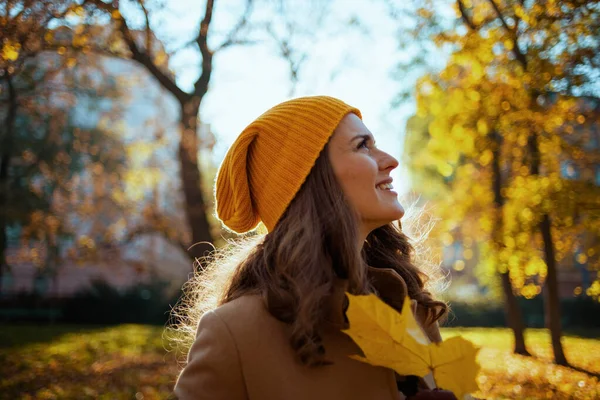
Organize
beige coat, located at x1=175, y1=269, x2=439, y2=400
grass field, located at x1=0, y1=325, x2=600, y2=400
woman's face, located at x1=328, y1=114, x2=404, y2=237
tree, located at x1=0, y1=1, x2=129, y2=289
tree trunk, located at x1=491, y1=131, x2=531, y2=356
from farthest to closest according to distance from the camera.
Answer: tree, located at x1=0, y1=1, x2=129, y2=289
tree trunk, located at x1=491, y1=131, x2=531, y2=356
grass field, located at x1=0, y1=325, x2=600, y2=400
woman's face, located at x1=328, y1=114, x2=404, y2=237
beige coat, located at x1=175, y1=269, x2=439, y2=400

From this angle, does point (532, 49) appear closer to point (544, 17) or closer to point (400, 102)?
point (544, 17)

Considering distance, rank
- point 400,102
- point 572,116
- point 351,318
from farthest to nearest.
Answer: point 400,102 → point 572,116 → point 351,318

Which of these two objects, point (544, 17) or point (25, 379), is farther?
point (25, 379)

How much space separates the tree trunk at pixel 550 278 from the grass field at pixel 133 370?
1.03 feet

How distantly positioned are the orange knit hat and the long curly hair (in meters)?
0.06

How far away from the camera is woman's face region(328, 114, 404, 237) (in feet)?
6.68

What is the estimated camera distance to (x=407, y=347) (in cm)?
147

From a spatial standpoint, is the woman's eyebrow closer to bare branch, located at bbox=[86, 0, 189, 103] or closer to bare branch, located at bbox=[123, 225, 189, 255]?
bare branch, located at bbox=[86, 0, 189, 103]

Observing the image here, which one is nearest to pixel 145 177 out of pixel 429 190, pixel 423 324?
pixel 429 190

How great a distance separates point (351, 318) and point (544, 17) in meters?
6.22

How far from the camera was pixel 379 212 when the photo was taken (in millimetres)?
2029

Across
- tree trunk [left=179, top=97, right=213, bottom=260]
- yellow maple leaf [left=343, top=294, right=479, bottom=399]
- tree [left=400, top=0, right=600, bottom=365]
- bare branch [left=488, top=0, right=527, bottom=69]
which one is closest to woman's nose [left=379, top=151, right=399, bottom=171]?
yellow maple leaf [left=343, top=294, right=479, bottom=399]

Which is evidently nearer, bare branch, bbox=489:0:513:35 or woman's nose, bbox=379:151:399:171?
woman's nose, bbox=379:151:399:171

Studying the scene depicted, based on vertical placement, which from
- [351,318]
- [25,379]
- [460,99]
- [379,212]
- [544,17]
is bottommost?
[25,379]
